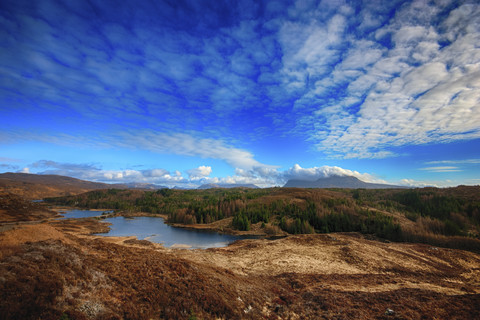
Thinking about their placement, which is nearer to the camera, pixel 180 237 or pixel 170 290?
pixel 170 290

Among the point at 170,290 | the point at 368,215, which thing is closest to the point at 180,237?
the point at 170,290

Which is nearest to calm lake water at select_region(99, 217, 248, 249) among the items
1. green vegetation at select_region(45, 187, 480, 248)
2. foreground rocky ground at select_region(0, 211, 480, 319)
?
green vegetation at select_region(45, 187, 480, 248)

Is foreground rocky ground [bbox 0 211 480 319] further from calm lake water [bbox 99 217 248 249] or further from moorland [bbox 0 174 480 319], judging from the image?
calm lake water [bbox 99 217 248 249]

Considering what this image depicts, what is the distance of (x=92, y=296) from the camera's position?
7.96 m

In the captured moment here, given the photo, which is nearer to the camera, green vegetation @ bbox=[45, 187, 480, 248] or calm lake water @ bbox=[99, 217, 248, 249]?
calm lake water @ bbox=[99, 217, 248, 249]

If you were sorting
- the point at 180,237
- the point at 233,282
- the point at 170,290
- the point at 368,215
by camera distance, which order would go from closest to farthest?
the point at 170,290, the point at 233,282, the point at 180,237, the point at 368,215

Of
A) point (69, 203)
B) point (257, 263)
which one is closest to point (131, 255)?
point (257, 263)

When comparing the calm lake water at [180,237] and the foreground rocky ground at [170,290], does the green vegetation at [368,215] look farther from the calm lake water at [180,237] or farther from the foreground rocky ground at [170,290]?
the foreground rocky ground at [170,290]

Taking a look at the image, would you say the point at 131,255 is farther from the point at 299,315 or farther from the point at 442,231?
the point at 442,231

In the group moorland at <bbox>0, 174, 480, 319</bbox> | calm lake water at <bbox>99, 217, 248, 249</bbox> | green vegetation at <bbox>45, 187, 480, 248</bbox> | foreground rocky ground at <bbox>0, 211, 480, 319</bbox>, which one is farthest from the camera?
green vegetation at <bbox>45, 187, 480, 248</bbox>

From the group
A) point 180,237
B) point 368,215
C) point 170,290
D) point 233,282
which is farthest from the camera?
point 368,215

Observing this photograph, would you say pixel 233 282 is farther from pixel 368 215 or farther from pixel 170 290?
pixel 368 215

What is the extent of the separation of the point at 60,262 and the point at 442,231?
70.6 m

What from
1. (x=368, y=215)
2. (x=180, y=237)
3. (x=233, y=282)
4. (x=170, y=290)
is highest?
(x=170, y=290)
